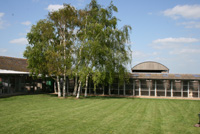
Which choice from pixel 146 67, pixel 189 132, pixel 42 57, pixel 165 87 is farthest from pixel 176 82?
pixel 189 132

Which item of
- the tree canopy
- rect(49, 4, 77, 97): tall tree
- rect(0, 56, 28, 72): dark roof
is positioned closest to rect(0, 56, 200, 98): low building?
rect(0, 56, 28, 72): dark roof

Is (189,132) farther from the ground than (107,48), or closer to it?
closer to it

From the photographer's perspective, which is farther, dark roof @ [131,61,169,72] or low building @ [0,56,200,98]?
dark roof @ [131,61,169,72]

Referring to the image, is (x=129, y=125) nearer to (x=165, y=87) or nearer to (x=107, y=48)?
(x=107, y=48)

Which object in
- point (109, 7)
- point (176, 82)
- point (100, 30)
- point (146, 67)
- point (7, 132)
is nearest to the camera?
point (7, 132)

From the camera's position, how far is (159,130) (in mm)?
9266

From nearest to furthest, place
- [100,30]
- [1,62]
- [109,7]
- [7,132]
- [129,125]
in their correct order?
[7,132] < [129,125] < [100,30] < [109,7] < [1,62]

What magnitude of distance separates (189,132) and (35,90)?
25.6 metres

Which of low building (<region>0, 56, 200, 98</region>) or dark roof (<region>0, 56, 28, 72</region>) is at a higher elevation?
dark roof (<region>0, 56, 28, 72</region>)

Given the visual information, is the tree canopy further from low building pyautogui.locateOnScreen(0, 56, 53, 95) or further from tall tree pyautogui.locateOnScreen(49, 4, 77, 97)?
low building pyautogui.locateOnScreen(0, 56, 53, 95)

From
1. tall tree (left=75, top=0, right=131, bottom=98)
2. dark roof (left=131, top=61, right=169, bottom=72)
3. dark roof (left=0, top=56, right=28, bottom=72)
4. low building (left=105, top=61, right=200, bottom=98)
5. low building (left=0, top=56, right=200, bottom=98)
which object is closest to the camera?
tall tree (left=75, top=0, right=131, bottom=98)

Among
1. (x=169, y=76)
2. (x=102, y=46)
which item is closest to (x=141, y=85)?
(x=169, y=76)

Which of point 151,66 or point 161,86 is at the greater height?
point 151,66

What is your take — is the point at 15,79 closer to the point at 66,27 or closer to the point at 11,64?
the point at 11,64
